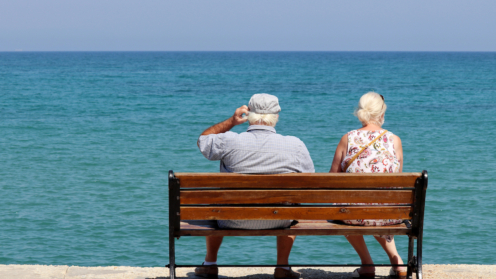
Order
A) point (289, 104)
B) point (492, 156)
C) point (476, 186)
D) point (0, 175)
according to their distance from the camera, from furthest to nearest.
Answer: point (289, 104) → point (492, 156) → point (0, 175) → point (476, 186)

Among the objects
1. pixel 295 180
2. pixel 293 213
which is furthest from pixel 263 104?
pixel 293 213

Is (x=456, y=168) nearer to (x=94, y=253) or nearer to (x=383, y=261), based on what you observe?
(x=383, y=261)

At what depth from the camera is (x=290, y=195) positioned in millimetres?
3439

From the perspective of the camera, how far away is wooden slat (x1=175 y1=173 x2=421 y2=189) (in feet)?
11.0

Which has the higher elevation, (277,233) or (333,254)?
(277,233)

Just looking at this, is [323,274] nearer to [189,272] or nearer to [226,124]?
[189,272]

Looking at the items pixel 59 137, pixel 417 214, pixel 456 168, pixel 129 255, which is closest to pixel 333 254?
pixel 129 255

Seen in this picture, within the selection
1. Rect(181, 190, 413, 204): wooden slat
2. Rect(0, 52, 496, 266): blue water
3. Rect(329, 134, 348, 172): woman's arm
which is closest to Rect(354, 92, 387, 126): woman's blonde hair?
Rect(329, 134, 348, 172): woman's arm

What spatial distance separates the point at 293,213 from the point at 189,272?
117 cm

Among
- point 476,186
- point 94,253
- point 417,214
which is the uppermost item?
point 417,214

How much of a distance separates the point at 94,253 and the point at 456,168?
8.40 m

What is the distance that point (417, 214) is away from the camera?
139 inches

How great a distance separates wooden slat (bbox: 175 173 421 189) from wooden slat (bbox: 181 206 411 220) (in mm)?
146

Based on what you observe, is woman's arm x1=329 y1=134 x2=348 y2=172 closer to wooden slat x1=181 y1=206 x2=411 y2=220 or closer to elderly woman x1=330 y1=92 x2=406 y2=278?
elderly woman x1=330 y1=92 x2=406 y2=278
